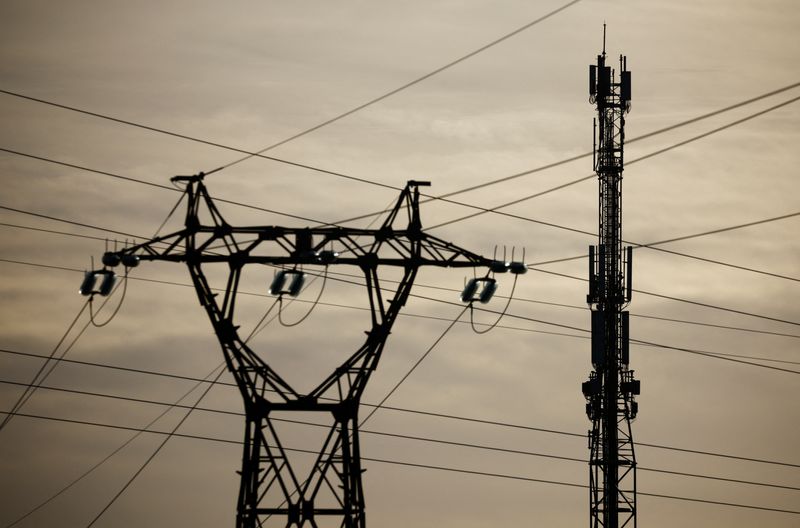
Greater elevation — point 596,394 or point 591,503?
point 596,394

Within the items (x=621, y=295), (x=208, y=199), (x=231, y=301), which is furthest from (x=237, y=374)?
(x=621, y=295)

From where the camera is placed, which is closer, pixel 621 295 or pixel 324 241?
pixel 324 241

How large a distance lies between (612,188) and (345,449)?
117ft

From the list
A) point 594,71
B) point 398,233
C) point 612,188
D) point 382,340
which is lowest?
point 382,340

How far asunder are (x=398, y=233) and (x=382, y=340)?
3.11 metres

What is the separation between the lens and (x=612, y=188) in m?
81.6

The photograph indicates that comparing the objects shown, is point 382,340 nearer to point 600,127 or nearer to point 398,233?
point 398,233

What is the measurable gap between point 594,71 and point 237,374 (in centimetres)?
3900

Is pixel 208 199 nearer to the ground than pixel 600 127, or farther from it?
nearer to the ground

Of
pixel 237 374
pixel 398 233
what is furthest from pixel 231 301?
pixel 398 233

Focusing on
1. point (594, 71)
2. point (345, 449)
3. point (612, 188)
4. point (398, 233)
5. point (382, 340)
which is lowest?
point (345, 449)

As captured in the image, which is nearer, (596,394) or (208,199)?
(208,199)

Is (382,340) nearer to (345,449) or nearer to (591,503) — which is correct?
(345,449)

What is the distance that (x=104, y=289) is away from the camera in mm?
48969
